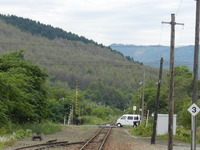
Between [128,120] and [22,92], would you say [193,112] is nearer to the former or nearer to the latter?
[22,92]

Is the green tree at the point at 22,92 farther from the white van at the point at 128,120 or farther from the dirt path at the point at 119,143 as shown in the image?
the white van at the point at 128,120

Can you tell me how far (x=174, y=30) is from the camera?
86.4 ft

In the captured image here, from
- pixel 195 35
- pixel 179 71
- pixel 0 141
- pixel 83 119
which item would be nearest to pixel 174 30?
pixel 195 35

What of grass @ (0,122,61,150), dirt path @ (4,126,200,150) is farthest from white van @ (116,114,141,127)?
dirt path @ (4,126,200,150)

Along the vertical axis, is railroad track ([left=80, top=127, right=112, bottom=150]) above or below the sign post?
below

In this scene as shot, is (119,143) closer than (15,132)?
Yes

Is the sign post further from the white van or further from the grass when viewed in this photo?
the white van

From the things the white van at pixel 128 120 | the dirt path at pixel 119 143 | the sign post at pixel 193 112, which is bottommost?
the white van at pixel 128 120

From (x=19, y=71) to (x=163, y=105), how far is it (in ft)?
181

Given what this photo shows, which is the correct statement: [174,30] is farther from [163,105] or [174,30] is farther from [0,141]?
[163,105]

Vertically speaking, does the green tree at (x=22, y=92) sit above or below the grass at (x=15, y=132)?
above

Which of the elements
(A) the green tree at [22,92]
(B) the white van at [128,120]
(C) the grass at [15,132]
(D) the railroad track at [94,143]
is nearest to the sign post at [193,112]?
(D) the railroad track at [94,143]

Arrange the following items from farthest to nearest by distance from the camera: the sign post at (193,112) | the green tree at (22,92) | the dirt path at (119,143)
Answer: the green tree at (22,92) < the dirt path at (119,143) < the sign post at (193,112)

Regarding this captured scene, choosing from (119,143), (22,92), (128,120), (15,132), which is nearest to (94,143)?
(119,143)
